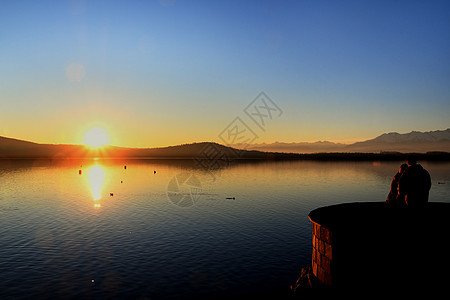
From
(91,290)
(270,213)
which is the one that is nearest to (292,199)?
(270,213)

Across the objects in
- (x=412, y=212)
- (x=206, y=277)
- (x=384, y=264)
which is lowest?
(x=206, y=277)

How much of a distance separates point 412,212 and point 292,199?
153 ft

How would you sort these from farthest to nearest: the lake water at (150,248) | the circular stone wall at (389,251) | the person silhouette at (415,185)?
the lake water at (150,248) < the person silhouette at (415,185) < the circular stone wall at (389,251)

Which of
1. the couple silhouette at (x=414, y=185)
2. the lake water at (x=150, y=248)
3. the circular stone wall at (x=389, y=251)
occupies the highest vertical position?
the couple silhouette at (x=414, y=185)

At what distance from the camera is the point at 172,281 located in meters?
22.2

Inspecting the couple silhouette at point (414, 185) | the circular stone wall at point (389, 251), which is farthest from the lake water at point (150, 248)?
the couple silhouette at point (414, 185)

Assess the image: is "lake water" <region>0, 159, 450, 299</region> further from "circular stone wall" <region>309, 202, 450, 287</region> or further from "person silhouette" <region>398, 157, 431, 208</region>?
"person silhouette" <region>398, 157, 431, 208</region>

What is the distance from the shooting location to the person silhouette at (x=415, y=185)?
52.0 feet

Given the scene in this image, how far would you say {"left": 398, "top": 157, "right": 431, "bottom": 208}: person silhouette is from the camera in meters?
15.9

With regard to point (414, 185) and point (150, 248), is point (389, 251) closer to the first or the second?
point (414, 185)

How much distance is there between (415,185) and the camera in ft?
52.1

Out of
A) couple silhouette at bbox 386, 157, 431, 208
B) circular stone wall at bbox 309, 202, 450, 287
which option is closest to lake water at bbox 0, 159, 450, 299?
circular stone wall at bbox 309, 202, 450, 287

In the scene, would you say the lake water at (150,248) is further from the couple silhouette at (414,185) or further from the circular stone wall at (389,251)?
the couple silhouette at (414,185)

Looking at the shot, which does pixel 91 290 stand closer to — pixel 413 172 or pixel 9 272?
pixel 9 272
